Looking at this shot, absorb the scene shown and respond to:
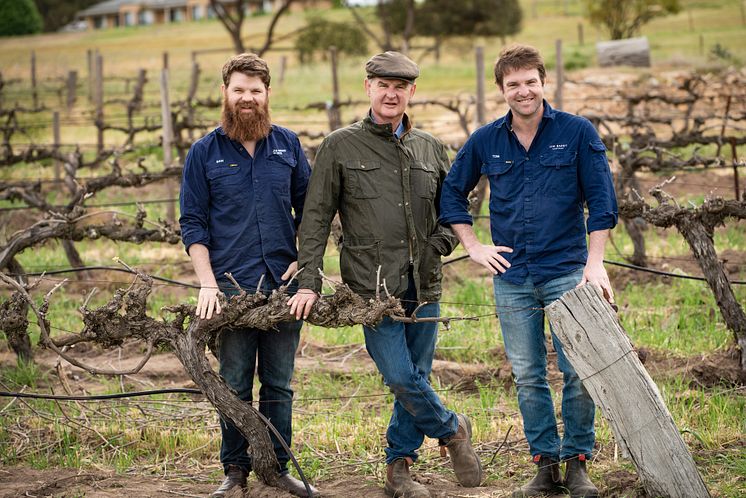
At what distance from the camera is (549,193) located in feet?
13.5

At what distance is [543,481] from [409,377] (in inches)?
30.7

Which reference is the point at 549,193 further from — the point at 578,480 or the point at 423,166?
the point at 578,480

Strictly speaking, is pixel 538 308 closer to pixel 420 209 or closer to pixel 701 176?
pixel 420 209

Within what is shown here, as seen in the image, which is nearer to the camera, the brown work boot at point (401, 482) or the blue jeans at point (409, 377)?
the blue jeans at point (409, 377)

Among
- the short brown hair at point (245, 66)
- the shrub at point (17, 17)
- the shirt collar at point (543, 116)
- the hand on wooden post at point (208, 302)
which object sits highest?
the shrub at point (17, 17)

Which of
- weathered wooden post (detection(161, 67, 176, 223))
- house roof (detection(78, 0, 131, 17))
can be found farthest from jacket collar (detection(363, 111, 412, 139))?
house roof (detection(78, 0, 131, 17))

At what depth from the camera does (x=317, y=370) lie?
674 cm

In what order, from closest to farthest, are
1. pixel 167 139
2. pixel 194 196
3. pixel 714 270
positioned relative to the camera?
pixel 194 196
pixel 714 270
pixel 167 139

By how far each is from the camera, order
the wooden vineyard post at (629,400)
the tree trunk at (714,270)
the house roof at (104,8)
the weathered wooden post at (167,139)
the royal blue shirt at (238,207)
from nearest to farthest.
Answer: the wooden vineyard post at (629,400) → the royal blue shirt at (238,207) → the tree trunk at (714,270) → the weathered wooden post at (167,139) → the house roof at (104,8)

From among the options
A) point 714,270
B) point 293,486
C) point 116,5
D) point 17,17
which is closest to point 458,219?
point 293,486

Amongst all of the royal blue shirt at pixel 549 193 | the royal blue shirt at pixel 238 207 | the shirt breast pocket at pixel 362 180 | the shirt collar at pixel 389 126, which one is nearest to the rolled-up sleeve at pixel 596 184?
the royal blue shirt at pixel 549 193

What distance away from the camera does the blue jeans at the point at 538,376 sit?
416 centimetres

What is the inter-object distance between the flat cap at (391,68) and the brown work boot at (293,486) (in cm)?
191

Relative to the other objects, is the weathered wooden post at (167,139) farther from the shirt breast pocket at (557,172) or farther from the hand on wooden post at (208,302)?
the shirt breast pocket at (557,172)
